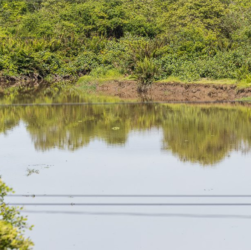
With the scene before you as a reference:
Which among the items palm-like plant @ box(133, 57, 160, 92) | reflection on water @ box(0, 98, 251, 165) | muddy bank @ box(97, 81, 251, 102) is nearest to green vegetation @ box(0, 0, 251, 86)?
palm-like plant @ box(133, 57, 160, 92)

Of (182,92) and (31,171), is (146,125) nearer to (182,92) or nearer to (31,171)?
(31,171)

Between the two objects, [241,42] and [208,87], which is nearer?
[208,87]

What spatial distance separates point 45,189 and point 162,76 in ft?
52.3

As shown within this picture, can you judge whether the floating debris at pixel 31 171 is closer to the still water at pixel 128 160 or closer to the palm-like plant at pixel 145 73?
the still water at pixel 128 160

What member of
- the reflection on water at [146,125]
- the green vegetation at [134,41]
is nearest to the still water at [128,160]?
the reflection on water at [146,125]

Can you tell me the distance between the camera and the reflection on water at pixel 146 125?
12.2 m

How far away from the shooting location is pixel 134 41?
28.8 meters

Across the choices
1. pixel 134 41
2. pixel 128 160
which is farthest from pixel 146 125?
pixel 134 41

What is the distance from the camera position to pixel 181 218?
722 centimetres

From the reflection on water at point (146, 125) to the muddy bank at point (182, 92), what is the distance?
243 cm

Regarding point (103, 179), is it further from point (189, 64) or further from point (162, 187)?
point (189, 64)

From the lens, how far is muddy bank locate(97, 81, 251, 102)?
21.1 meters

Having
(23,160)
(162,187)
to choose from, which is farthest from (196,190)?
(23,160)

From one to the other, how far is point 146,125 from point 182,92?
7643 millimetres
